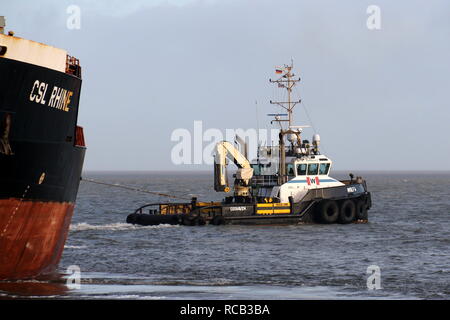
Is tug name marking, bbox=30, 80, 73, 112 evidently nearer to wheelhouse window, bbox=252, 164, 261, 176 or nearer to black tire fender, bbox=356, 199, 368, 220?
wheelhouse window, bbox=252, 164, 261, 176

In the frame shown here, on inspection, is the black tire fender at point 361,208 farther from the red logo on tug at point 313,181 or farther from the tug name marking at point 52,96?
the tug name marking at point 52,96

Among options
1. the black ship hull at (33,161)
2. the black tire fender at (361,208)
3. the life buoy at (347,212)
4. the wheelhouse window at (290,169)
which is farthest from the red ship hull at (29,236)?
the black tire fender at (361,208)

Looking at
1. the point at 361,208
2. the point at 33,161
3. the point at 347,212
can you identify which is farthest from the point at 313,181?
the point at 33,161

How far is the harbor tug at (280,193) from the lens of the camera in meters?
47.2

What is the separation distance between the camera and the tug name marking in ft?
74.4

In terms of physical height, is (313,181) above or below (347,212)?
above

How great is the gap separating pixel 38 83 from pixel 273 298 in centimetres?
933

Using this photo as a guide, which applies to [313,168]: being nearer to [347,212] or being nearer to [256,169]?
[347,212]

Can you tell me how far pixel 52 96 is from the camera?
Result: 23.7m

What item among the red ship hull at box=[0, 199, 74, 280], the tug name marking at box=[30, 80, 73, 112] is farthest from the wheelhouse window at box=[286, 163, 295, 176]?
the tug name marking at box=[30, 80, 73, 112]

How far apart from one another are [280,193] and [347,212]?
440 centimetres

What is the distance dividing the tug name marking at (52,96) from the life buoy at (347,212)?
26.7 m

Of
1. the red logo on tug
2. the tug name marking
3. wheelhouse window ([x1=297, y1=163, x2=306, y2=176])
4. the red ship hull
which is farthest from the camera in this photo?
the red logo on tug
